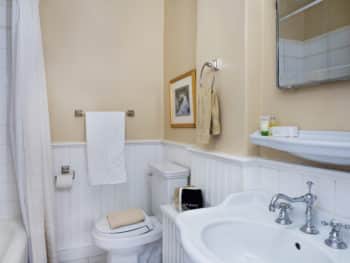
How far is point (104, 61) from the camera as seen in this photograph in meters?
2.29

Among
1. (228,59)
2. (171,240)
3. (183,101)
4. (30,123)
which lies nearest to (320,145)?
(228,59)

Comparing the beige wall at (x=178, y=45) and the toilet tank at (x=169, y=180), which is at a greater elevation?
the beige wall at (x=178, y=45)

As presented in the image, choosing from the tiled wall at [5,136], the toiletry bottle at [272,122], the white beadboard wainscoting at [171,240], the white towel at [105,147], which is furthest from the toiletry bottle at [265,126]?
the tiled wall at [5,136]

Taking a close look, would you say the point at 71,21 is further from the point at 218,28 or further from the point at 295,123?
the point at 295,123

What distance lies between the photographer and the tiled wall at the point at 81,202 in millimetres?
2156

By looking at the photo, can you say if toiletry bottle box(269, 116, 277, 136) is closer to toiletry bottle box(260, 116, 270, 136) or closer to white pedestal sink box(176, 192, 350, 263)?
toiletry bottle box(260, 116, 270, 136)

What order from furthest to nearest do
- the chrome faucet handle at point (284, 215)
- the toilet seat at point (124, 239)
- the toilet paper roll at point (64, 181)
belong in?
the toilet paper roll at point (64, 181), the toilet seat at point (124, 239), the chrome faucet handle at point (284, 215)

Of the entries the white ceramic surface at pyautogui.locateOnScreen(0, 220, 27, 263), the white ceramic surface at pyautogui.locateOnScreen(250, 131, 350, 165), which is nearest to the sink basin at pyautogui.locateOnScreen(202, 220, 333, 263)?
the white ceramic surface at pyautogui.locateOnScreen(250, 131, 350, 165)

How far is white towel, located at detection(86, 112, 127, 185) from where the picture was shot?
2.14 m

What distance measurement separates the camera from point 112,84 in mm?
2314

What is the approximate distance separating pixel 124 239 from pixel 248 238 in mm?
987

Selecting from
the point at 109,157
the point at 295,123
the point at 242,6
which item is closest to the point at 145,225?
the point at 109,157

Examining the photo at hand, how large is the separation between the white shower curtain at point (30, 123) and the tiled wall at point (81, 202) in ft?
1.08

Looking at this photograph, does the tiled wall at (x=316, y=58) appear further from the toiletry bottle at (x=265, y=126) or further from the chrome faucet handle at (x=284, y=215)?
the chrome faucet handle at (x=284, y=215)
